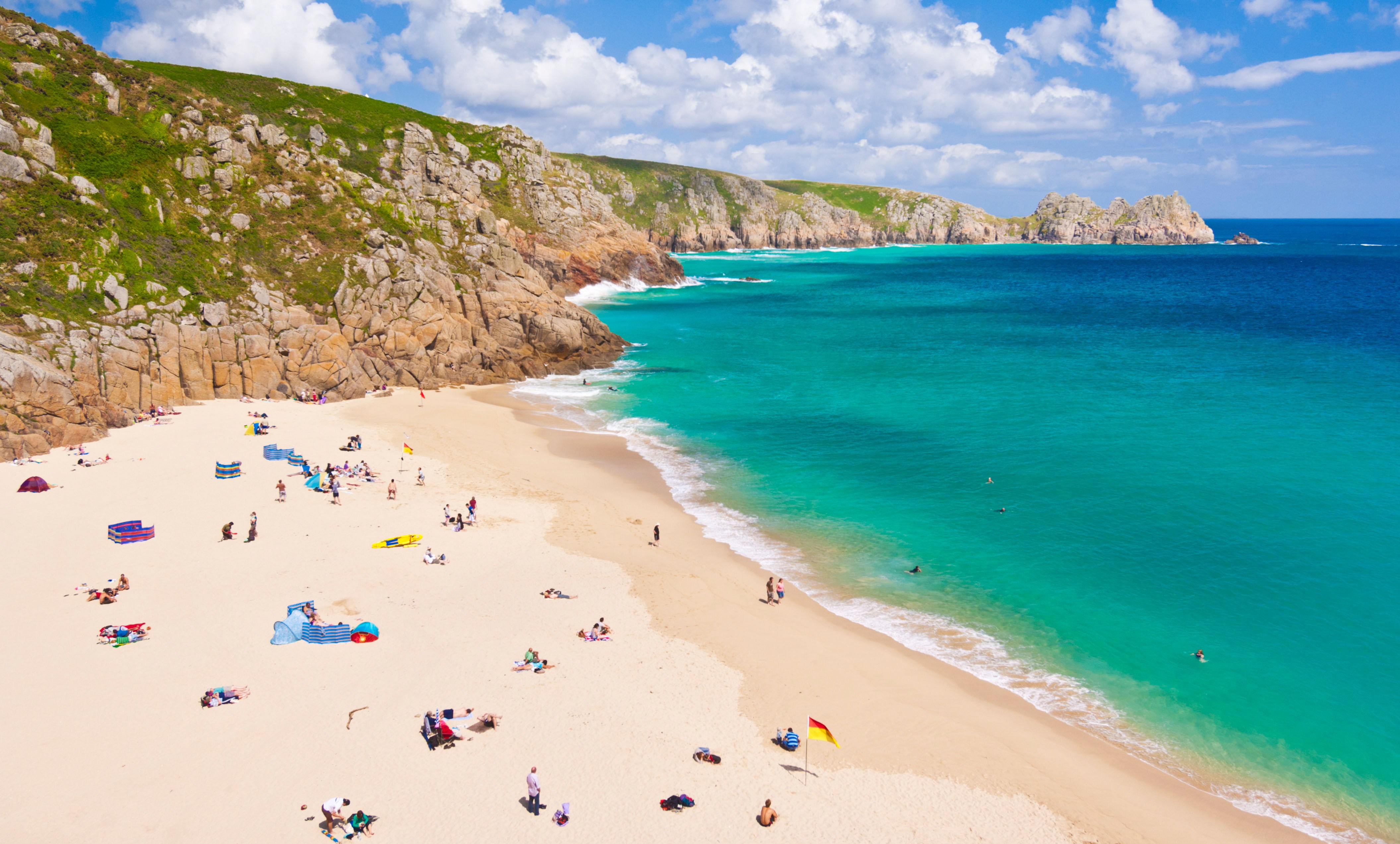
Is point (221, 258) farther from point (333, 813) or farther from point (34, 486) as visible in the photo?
point (333, 813)

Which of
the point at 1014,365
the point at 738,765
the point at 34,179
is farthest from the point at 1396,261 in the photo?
the point at 34,179

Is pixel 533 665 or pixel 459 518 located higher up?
pixel 459 518

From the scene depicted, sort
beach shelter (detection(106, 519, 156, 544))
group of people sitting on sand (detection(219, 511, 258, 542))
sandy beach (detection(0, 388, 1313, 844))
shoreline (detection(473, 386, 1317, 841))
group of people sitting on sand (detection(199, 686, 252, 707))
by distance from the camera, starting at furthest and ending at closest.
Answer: group of people sitting on sand (detection(219, 511, 258, 542)) → beach shelter (detection(106, 519, 156, 544)) → group of people sitting on sand (detection(199, 686, 252, 707)) → shoreline (detection(473, 386, 1317, 841)) → sandy beach (detection(0, 388, 1313, 844))

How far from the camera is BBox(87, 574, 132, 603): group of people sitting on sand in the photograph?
79.8 ft

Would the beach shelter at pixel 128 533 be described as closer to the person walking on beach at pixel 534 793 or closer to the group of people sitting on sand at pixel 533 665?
the group of people sitting on sand at pixel 533 665

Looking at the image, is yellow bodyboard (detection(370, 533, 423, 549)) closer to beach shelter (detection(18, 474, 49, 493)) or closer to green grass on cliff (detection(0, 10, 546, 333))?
beach shelter (detection(18, 474, 49, 493))

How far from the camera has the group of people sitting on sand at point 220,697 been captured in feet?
64.2

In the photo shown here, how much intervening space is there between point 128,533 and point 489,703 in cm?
1877

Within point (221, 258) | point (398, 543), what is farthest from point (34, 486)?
point (221, 258)

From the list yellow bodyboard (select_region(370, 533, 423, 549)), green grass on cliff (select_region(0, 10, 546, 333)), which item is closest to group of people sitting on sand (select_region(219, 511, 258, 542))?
yellow bodyboard (select_region(370, 533, 423, 549))

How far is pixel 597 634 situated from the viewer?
2398 centimetres

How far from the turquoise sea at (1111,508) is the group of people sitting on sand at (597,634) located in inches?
338

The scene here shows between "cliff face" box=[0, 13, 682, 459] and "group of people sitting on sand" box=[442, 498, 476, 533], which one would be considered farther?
"cliff face" box=[0, 13, 682, 459]

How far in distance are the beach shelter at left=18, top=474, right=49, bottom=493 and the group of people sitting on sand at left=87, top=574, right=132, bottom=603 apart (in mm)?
12038
